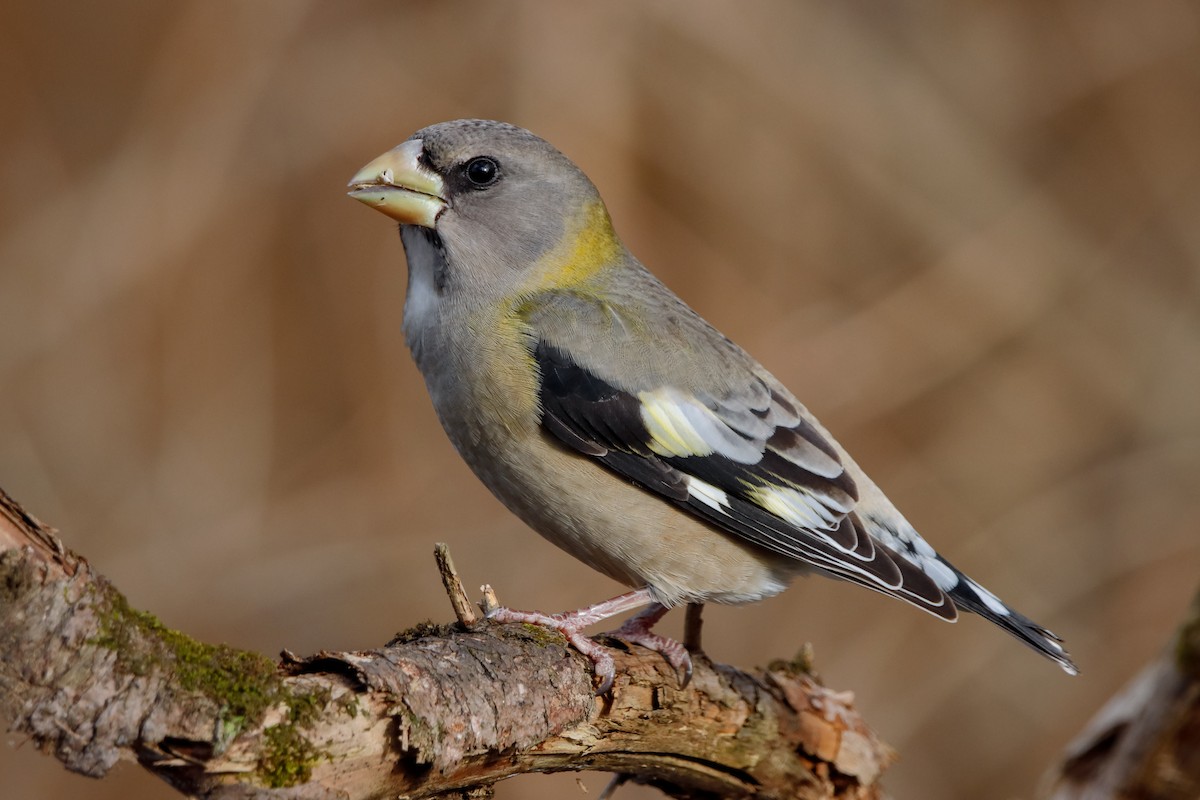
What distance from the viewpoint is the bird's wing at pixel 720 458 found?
362cm

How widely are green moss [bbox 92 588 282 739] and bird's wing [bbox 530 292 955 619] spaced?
149cm

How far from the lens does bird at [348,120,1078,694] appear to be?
142 inches

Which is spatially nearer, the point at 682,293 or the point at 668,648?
the point at 668,648

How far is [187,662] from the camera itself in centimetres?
218

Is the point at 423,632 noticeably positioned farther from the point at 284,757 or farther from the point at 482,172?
the point at 482,172

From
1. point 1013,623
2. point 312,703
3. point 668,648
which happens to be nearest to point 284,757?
point 312,703

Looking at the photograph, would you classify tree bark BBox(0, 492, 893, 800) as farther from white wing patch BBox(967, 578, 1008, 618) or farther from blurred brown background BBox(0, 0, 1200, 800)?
blurred brown background BBox(0, 0, 1200, 800)

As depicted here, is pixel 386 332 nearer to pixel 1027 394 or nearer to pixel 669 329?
pixel 669 329

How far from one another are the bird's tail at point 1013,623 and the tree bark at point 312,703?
93 cm

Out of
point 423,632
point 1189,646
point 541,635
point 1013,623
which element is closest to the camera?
point 423,632

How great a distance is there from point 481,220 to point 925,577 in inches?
72.3

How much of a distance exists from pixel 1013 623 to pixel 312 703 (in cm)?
238

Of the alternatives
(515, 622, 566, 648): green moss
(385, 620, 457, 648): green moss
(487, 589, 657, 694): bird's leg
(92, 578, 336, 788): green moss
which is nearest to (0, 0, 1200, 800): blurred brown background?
(487, 589, 657, 694): bird's leg

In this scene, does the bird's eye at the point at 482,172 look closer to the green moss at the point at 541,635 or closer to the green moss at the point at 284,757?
the green moss at the point at 541,635
